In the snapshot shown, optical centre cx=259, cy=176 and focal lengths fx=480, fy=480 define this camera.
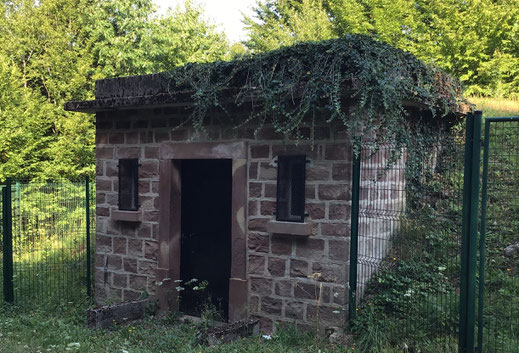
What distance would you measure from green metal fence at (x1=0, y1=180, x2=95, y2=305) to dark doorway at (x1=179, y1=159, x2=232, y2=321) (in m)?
1.69

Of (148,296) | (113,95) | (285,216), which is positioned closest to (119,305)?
(148,296)

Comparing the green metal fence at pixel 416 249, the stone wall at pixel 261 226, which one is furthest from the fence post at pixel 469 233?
the stone wall at pixel 261 226

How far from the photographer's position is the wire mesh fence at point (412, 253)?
446 centimetres

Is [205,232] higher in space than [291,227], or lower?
lower

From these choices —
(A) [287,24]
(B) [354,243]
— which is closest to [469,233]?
(B) [354,243]

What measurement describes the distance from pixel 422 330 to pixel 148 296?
371 centimetres

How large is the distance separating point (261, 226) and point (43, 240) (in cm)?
385

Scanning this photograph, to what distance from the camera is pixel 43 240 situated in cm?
748

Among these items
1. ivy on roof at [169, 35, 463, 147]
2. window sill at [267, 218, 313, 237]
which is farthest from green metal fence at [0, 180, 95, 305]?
window sill at [267, 218, 313, 237]

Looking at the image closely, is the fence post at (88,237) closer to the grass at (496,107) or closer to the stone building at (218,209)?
the stone building at (218,209)

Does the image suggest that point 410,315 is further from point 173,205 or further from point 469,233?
point 173,205

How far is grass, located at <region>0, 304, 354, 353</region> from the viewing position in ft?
16.0

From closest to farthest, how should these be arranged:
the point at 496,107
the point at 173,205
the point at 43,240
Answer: the point at 173,205
the point at 43,240
the point at 496,107

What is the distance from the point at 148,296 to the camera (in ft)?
21.8
